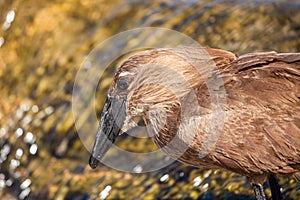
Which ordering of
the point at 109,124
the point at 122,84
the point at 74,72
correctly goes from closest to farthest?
the point at 122,84, the point at 109,124, the point at 74,72

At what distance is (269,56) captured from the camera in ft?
23.4

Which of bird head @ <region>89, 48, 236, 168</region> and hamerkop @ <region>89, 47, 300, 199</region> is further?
bird head @ <region>89, 48, 236, 168</region>

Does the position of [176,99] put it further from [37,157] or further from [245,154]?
[37,157]

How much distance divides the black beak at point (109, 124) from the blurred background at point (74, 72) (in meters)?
1.13

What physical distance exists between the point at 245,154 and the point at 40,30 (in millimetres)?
4033

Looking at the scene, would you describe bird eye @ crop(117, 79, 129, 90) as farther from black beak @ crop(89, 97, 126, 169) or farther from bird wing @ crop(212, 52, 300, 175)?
bird wing @ crop(212, 52, 300, 175)

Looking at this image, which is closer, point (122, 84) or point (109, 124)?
point (122, 84)

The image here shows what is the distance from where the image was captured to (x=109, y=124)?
24.4 ft

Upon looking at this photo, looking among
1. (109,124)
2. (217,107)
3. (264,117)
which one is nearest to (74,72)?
(109,124)

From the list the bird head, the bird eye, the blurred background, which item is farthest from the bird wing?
the blurred background

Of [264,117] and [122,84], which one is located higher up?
[122,84]

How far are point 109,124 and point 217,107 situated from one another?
0.86 metres

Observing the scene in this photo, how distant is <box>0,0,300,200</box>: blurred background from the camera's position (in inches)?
344

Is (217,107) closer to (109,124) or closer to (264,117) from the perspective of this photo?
(264,117)
